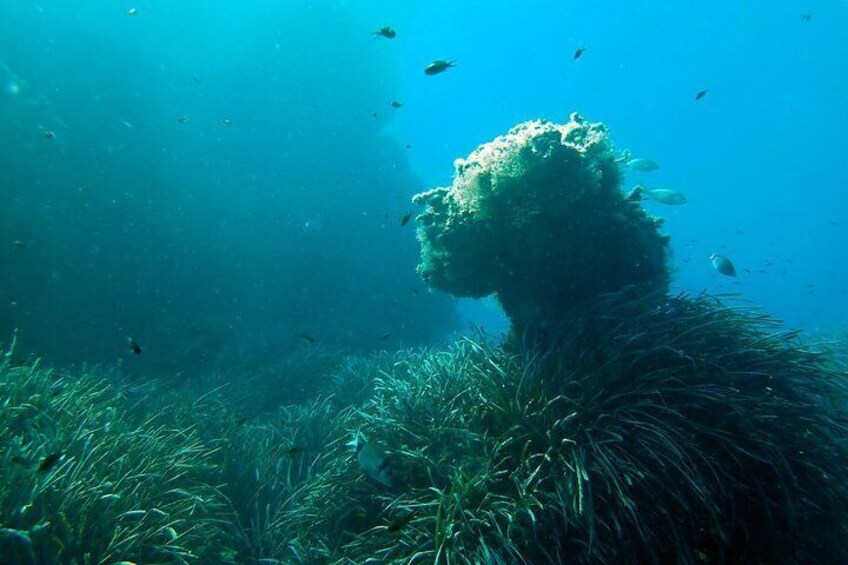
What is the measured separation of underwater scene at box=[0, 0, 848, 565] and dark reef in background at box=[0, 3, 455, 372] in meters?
0.11

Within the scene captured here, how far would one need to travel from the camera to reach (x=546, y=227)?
582 centimetres

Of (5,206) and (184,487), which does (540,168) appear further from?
(5,206)

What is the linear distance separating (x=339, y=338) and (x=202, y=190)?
8.43m

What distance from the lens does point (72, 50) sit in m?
17.0

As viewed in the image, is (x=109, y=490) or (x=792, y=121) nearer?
(x=109, y=490)

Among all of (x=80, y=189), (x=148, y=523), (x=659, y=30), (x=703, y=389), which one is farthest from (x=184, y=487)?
(x=659, y=30)

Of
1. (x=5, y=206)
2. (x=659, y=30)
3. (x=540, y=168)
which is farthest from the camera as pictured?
(x=659, y=30)

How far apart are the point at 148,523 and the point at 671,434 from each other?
4.85 metres

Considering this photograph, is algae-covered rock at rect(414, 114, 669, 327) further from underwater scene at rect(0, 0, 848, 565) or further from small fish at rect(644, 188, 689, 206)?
small fish at rect(644, 188, 689, 206)

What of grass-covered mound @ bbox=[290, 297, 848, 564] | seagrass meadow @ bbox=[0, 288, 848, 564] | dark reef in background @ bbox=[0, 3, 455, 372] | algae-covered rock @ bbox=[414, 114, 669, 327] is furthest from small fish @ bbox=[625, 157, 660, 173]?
dark reef in background @ bbox=[0, 3, 455, 372]

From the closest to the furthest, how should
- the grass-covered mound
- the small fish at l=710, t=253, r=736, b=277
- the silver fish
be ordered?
the grass-covered mound, the silver fish, the small fish at l=710, t=253, r=736, b=277

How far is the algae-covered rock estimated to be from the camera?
5.70 meters

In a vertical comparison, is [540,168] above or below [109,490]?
above

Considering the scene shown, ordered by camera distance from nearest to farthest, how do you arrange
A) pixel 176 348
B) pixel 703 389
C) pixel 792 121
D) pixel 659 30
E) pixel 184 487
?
pixel 703 389
pixel 184 487
pixel 176 348
pixel 659 30
pixel 792 121
